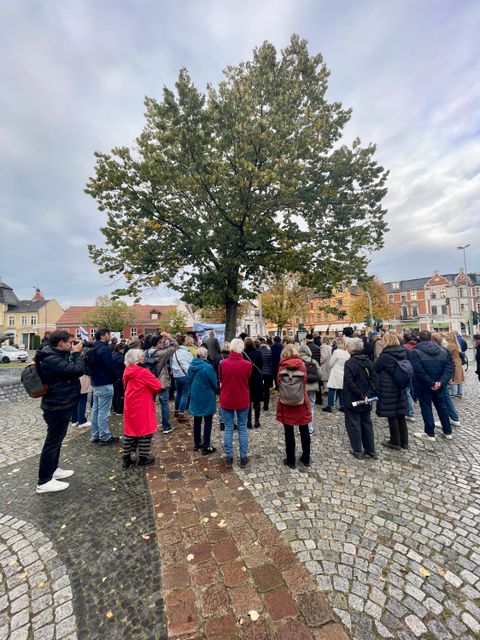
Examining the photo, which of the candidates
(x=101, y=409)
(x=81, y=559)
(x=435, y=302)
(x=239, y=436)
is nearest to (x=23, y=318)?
(x=101, y=409)

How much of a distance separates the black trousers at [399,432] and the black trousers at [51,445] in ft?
17.9

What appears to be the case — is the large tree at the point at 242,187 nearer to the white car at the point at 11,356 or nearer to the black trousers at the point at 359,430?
the black trousers at the point at 359,430

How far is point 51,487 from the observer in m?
3.94

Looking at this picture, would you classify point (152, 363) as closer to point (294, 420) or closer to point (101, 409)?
point (101, 409)

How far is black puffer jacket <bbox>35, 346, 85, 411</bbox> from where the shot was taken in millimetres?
3928

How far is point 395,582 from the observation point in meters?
2.41

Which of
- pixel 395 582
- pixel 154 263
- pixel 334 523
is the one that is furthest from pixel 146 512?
pixel 154 263

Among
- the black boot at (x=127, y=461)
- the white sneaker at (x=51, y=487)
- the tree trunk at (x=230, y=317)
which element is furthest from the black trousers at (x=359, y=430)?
the tree trunk at (x=230, y=317)

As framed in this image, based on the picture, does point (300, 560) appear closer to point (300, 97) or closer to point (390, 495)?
point (390, 495)

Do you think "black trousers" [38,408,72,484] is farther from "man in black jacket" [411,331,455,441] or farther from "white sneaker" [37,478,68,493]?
"man in black jacket" [411,331,455,441]

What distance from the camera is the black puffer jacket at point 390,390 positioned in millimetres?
5125

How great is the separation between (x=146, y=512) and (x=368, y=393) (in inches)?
152

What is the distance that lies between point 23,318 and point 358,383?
235 ft

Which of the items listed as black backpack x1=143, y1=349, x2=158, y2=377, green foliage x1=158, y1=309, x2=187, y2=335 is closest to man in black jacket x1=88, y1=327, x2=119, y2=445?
black backpack x1=143, y1=349, x2=158, y2=377
